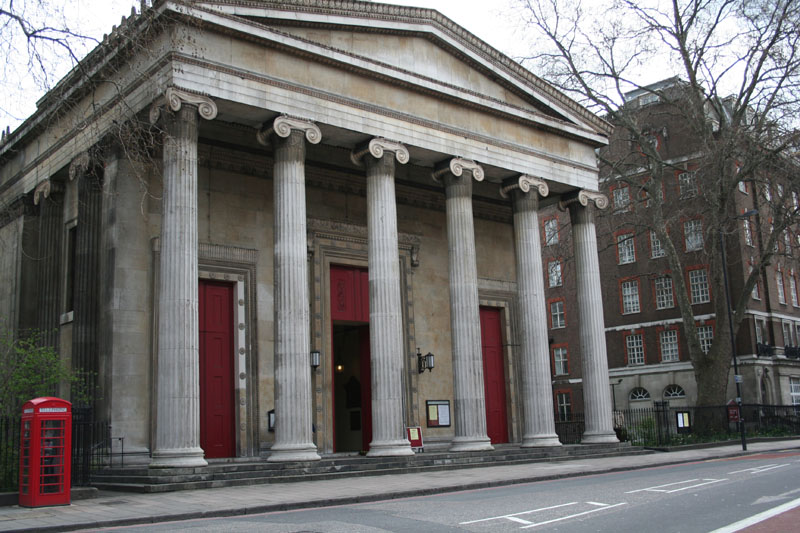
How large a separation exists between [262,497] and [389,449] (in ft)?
21.5

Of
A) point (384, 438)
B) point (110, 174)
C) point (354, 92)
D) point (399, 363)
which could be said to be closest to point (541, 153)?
point (354, 92)

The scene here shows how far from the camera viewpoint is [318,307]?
25312 millimetres

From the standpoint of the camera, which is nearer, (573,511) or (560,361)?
(573,511)

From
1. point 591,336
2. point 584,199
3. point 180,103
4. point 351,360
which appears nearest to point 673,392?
point 591,336

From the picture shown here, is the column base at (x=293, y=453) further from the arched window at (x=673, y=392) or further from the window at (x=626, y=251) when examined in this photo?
the window at (x=626, y=251)

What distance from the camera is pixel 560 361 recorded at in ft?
187

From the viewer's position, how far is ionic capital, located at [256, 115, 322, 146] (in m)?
20.3

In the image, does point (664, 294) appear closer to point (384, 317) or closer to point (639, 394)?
point (639, 394)

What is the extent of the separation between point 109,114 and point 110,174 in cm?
161

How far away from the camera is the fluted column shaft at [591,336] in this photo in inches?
1059

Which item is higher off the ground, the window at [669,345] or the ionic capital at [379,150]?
the ionic capital at [379,150]

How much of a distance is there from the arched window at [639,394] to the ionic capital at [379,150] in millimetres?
34763

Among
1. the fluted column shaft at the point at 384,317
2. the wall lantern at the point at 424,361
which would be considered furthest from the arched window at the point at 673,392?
the fluted column shaft at the point at 384,317

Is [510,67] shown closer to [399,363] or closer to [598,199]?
[598,199]
